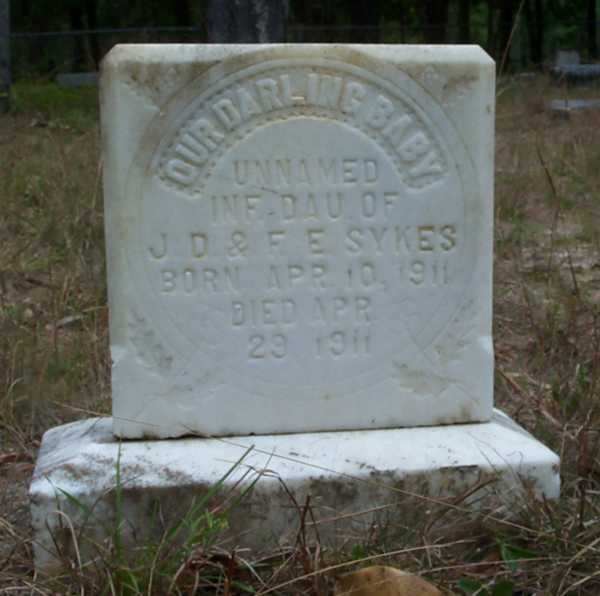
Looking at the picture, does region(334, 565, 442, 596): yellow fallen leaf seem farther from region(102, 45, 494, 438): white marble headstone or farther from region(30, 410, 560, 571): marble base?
region(102, 45, 494, 438): white marble headstone

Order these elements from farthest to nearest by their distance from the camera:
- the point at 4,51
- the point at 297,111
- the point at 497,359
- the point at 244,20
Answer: the point at 4,51, the point at 244,20, the point at 497,359, the point at 297,111

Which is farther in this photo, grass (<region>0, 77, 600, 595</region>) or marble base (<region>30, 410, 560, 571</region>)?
marble base (<region>30, 410, 560, 571</region>)

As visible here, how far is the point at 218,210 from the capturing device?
233 cm

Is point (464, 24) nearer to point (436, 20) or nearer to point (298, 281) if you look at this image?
point (436, 20)

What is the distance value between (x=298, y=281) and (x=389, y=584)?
78 cm

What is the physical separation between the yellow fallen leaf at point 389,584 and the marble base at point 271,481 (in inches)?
10.7

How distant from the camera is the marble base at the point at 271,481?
217 centimetres

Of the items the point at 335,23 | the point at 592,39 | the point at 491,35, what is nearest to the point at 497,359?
the point at 491,35

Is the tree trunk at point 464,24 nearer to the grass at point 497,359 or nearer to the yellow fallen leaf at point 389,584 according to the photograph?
the grass at point 497,359

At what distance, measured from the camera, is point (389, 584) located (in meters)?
1.84

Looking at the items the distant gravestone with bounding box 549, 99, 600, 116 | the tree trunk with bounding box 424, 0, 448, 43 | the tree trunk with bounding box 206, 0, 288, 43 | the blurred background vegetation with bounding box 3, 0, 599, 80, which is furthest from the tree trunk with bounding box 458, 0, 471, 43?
the tree trunk with bounding box 206, 0, 288, 43

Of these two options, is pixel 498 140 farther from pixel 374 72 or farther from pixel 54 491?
pixel 54 491

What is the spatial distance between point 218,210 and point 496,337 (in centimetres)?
176

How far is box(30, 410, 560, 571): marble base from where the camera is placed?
7.13 ft
